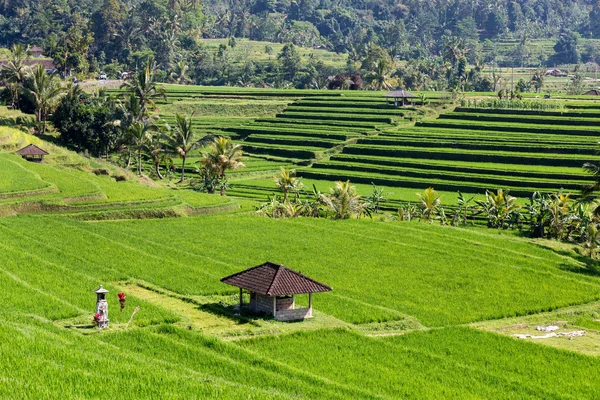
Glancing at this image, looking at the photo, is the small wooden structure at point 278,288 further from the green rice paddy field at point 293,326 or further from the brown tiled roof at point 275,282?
the green rice paddy field at point 293,326

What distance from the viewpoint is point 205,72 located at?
116188 mm

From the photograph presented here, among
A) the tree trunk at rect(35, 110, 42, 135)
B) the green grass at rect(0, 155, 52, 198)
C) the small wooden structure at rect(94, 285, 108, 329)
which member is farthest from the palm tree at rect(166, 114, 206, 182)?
the small wooden structure at rect(94, 285, 108, 329)

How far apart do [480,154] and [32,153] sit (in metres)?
Answer: 27.4

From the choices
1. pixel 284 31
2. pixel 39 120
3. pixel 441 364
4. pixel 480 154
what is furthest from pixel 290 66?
pixel 441 364

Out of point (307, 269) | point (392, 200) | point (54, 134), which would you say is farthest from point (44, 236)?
point (54, 134)

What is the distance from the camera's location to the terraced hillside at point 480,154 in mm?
53219

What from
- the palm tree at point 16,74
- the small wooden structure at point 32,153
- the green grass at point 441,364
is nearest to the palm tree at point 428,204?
the small wooden structure at point 32,153

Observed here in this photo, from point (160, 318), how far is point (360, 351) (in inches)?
195

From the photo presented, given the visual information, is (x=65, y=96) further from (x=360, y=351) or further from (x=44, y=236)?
(x=360, y=351)

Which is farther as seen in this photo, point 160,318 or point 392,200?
point 392,200

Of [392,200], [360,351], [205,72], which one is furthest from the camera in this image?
[205,72]

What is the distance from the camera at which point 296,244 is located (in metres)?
34.3

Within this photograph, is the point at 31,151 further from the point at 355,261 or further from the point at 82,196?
the point at 355,261

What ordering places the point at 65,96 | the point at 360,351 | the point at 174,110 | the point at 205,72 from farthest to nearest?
1. the point at 205,72
2. the point at 174,110
3. the point at 65,96
4. the point at 360,351
